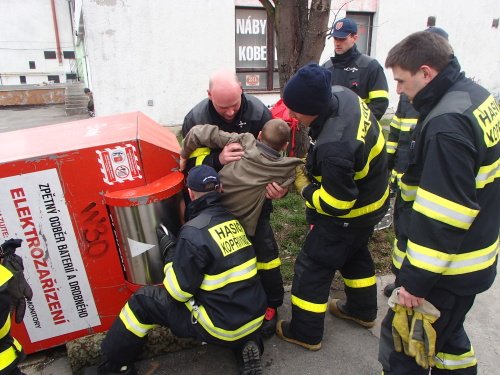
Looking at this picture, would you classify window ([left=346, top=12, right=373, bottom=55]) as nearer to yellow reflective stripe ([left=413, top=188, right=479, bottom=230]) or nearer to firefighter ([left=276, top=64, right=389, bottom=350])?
firefighter ([left=276, top=64, right=389, bottom=350])

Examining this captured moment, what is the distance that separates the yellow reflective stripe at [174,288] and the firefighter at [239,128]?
28.7 inches

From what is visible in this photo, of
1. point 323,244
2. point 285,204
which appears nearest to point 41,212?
point 323,244

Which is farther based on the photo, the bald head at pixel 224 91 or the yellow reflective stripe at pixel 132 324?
the bald head at pixel 224 91

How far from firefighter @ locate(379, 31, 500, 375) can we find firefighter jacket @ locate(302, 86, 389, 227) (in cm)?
33

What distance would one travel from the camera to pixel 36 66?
96.9ft

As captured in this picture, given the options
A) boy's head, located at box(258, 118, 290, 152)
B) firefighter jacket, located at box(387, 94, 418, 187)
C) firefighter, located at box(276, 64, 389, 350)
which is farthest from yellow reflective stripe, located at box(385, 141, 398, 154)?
boy's head, located at box(258, 118, 290, 152)

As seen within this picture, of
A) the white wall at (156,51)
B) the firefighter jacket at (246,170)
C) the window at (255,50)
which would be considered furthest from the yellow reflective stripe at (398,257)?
the window at (255,50)

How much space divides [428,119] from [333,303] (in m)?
1.76

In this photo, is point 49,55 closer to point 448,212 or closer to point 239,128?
point 239,128

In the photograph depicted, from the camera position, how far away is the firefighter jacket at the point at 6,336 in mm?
1758

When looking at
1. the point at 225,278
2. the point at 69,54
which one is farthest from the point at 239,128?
the point at 69,54

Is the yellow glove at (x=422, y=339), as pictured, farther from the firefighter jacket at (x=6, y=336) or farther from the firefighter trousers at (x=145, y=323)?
the firefighter jacket at (x=6, y=336)

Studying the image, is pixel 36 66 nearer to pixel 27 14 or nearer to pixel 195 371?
pixel 27 14

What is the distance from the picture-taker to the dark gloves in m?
1.87
